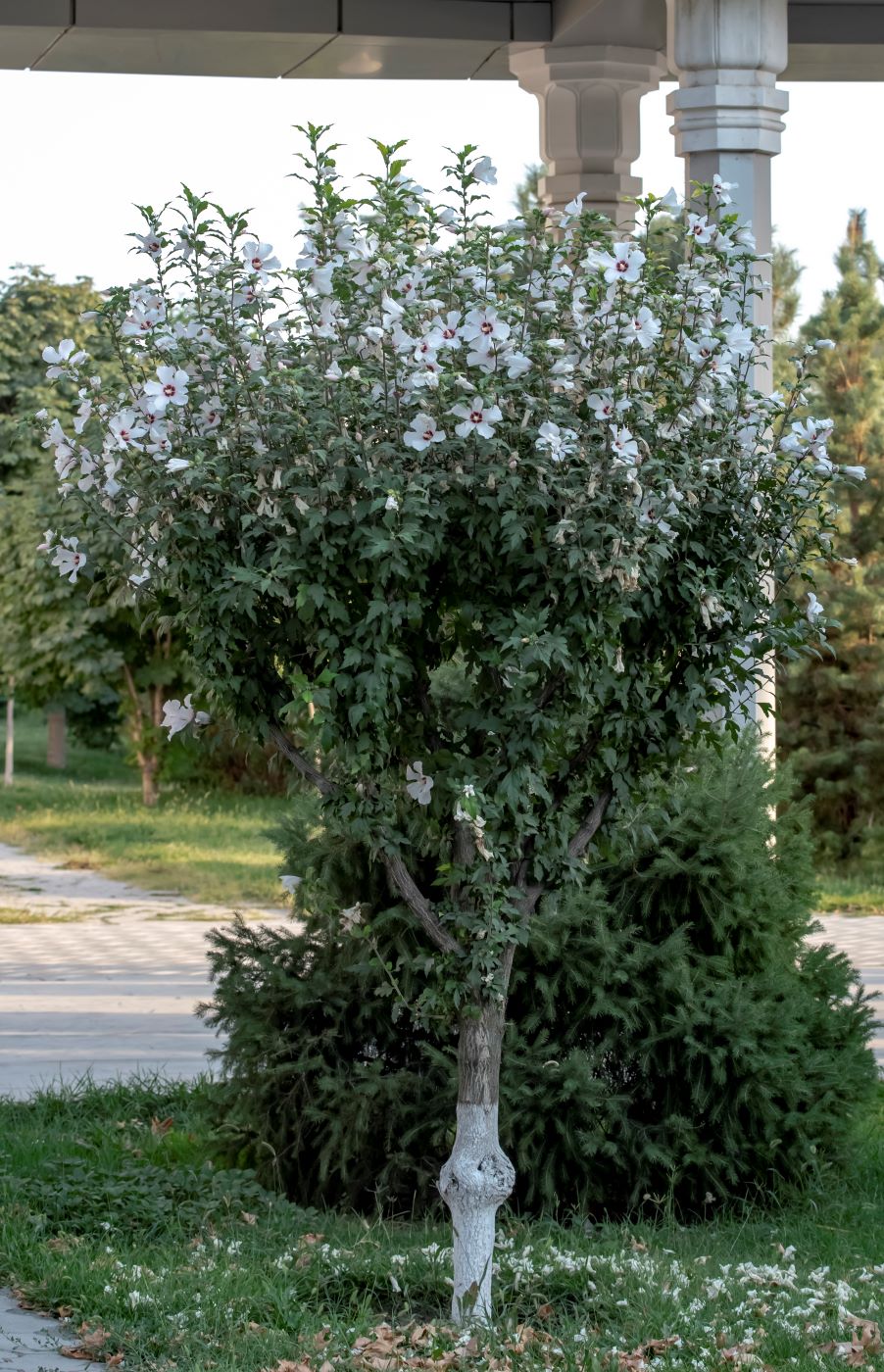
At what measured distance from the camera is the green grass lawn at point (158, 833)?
49.1 feet

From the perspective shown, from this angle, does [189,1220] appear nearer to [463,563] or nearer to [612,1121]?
[612,1121]

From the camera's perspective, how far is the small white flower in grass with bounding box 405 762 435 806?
12.9 feet

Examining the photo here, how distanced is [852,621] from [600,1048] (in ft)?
35.3

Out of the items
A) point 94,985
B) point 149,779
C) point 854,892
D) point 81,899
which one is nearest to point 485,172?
point 94,985

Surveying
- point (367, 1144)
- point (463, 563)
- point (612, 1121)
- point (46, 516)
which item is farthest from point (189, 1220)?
point (46, 516)

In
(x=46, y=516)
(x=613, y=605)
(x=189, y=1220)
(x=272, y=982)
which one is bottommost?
(x=189, y=1220)

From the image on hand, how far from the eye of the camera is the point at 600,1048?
214 inches

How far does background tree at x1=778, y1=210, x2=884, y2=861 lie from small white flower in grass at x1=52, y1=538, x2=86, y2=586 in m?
11.9

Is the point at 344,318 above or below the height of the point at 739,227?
below

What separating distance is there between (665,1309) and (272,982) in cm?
193

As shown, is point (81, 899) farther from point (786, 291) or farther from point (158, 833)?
point (786, 291)

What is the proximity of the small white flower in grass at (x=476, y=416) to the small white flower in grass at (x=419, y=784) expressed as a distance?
0.75 m

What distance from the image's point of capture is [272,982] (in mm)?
5711

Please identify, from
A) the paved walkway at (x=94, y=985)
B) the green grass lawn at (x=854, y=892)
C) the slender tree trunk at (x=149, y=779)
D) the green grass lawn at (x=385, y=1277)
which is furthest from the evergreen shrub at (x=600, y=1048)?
the slender tree trunk at (x=149, y=779)
